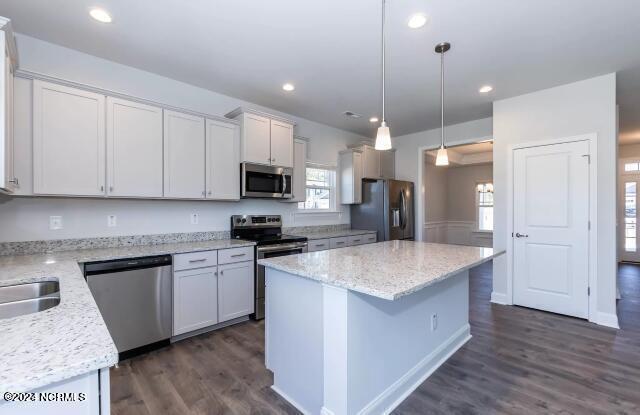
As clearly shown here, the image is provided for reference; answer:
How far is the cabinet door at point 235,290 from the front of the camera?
119 inches

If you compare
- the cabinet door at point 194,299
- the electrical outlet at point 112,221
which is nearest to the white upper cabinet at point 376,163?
the cabinet door at point 194,299

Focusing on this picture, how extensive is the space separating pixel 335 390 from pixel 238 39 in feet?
8.72

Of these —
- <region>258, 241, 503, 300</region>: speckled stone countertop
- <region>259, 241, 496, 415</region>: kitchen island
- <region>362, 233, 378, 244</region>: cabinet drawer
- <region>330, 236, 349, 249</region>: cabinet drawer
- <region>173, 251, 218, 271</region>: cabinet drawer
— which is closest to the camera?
<region>258, 241, 503, 300</region>: speckled stone countertop

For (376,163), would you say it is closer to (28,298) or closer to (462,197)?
(462,197)

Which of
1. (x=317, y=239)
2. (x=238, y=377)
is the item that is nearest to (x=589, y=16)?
(x=317, y=239)

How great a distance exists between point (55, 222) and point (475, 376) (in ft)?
12.0

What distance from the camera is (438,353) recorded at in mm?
2375

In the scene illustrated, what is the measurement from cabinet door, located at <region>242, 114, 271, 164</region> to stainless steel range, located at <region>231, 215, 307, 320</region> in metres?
0.76

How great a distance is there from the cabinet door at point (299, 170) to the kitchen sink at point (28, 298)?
2723 millimetres

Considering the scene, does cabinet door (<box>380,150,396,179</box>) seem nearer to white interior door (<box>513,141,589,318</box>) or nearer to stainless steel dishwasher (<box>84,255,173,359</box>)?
white interior door (<box>513,141,589,318</box>)

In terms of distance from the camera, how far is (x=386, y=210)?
4797mm

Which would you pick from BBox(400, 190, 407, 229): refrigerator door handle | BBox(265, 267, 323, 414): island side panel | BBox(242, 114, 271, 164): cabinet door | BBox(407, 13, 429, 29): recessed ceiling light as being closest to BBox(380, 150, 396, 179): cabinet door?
BBox(400, 190, 407, 229): refrigerator door handle

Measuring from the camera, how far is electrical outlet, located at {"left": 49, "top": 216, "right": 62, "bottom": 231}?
2.53 meters

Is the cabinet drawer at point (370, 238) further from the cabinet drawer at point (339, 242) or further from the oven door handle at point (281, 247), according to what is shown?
the oven door handle at point (281, 247)
